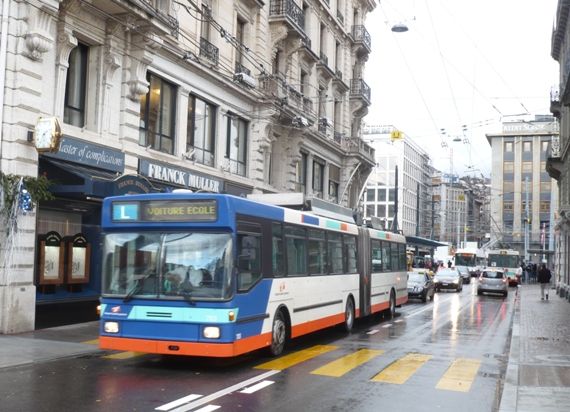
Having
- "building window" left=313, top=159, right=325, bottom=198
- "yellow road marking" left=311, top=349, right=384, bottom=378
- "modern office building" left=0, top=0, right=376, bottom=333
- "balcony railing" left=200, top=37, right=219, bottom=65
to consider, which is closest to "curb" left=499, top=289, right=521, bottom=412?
"yellow road marking" left=311, top=349, right=384, bottom=378

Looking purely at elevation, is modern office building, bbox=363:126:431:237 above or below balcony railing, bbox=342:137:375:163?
above

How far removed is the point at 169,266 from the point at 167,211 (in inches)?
36.5

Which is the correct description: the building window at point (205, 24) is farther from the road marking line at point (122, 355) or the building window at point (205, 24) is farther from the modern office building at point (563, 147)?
the modern office building at point (563, 147)

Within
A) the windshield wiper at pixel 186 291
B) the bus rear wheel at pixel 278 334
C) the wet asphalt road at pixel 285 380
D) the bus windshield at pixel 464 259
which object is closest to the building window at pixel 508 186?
the bus windshield at pixel 464 259

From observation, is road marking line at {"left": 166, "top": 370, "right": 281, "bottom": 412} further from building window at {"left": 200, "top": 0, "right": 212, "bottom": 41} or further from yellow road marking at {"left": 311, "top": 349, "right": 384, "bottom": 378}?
building window at {"left": 200, "top": 0, "right": 212, "bottom": 41}

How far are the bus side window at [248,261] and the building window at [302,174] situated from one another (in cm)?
2210

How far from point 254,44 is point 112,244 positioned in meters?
18.5

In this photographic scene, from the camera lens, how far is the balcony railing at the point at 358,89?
138 ft

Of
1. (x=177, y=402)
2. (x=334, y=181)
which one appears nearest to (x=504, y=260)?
(x=334, y=181)

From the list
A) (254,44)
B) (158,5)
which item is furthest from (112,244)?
(254,44)

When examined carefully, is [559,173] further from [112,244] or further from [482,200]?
[482,200]

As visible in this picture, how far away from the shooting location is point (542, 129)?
94.8m

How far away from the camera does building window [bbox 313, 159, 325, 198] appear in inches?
1433

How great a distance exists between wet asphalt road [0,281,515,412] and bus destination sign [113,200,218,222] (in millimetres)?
2528
